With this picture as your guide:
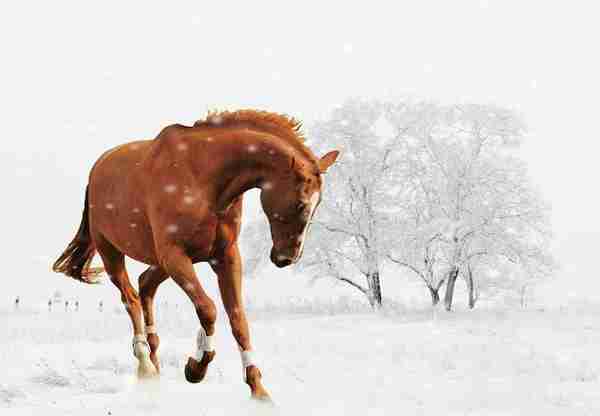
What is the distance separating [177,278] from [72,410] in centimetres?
135

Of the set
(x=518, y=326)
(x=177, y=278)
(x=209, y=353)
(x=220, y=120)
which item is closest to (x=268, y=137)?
(x=220, y=120)

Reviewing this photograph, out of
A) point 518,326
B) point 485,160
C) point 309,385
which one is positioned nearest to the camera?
point 309,385

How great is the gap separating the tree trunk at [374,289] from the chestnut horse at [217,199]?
15385 millimetres

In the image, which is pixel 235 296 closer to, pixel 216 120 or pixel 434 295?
pixel 216 120

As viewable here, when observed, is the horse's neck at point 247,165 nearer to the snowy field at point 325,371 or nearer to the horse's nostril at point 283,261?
the horse's nostril at point 283,261

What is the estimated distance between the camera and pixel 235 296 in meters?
5.28

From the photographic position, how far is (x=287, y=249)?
4.79m

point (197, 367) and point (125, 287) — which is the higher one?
point (125, 287)

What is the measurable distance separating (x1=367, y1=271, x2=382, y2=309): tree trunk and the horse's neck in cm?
1587

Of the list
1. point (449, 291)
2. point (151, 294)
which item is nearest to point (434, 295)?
point (449, 291)

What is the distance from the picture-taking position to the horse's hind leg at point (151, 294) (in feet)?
20.7

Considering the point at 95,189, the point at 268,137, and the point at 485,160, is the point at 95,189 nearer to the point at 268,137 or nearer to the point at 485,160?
the point at 268,137

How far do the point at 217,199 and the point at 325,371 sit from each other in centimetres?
317

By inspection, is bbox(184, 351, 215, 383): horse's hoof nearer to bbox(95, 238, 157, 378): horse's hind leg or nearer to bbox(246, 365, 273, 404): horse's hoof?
bbox(246, 365, 273, 404): horse's hoof
